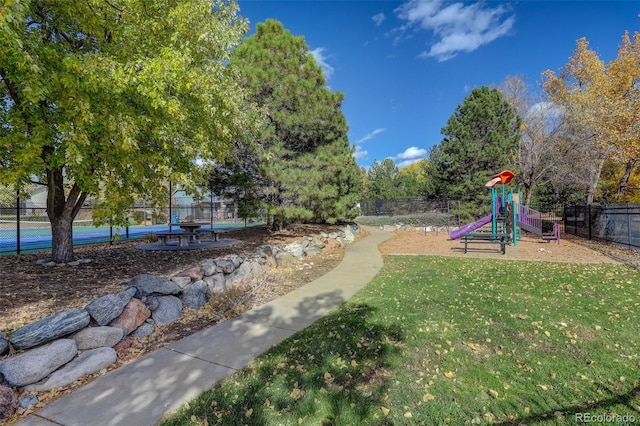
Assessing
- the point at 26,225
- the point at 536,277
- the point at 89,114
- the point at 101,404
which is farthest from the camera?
the point at 26,225

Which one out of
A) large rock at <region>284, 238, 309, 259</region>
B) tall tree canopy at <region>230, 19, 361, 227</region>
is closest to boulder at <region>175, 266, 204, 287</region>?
large rock at <region>284, 238, 309, 259</region>

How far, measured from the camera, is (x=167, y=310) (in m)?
4.61

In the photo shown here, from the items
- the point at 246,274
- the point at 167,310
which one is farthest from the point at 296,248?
the point at 167,310

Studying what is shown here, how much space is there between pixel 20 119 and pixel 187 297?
365 cm

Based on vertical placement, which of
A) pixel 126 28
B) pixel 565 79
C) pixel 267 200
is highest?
pixel 565 79

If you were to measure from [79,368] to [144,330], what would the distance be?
0.98m

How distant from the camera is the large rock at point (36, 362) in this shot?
2.85 m

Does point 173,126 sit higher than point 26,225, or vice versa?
point 173,126

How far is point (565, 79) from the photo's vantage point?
790 inches

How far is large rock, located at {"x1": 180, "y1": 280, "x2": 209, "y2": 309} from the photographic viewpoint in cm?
506

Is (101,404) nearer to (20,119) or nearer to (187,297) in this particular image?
(187,297)

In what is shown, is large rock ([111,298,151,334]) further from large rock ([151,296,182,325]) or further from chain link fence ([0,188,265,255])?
chain link fence ([0,188,265,255])

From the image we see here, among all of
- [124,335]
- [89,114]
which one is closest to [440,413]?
[124,335]

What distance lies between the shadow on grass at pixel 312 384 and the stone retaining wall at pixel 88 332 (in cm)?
143
